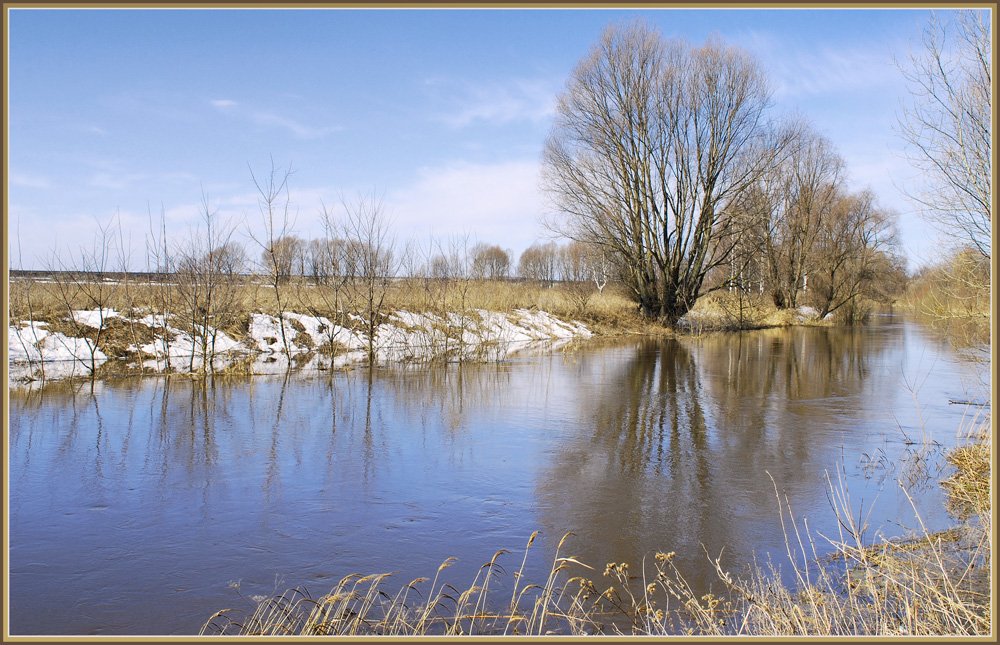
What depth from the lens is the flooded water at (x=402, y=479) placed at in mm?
4738

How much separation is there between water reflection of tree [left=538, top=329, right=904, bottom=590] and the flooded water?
0.04 m

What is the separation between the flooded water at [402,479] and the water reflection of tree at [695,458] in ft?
0.12

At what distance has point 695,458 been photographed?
777 cm

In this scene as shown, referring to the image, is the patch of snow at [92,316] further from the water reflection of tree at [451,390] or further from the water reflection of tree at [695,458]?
the water reflection of tree at [695,458]

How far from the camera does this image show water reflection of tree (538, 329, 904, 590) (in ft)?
17.6

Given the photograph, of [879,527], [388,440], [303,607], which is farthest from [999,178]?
[388,440]

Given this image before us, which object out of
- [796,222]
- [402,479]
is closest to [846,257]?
[796,222]

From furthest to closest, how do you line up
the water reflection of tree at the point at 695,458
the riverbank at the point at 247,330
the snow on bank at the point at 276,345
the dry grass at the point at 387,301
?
the dry grass at the point at 387,301 → the riverbank at the point at 247,330 → the snow on bank at the point at 276,345 → the water reflection of tree at the point at 695,458

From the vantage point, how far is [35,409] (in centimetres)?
1046

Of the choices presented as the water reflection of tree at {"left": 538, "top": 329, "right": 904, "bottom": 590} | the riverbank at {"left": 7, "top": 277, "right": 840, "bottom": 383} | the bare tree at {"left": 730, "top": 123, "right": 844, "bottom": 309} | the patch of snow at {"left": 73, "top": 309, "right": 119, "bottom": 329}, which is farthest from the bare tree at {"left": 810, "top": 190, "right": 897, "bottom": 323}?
the patch of snow at {"left": 73, "top": 309, "right": 119, "bottom": 329}

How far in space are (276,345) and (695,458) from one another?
14347 millimetres

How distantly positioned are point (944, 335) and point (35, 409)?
27867 millimetres

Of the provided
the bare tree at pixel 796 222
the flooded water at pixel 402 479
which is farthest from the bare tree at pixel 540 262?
the flooded water at pixel 402 479

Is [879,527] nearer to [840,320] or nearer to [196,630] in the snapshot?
[196,630]
